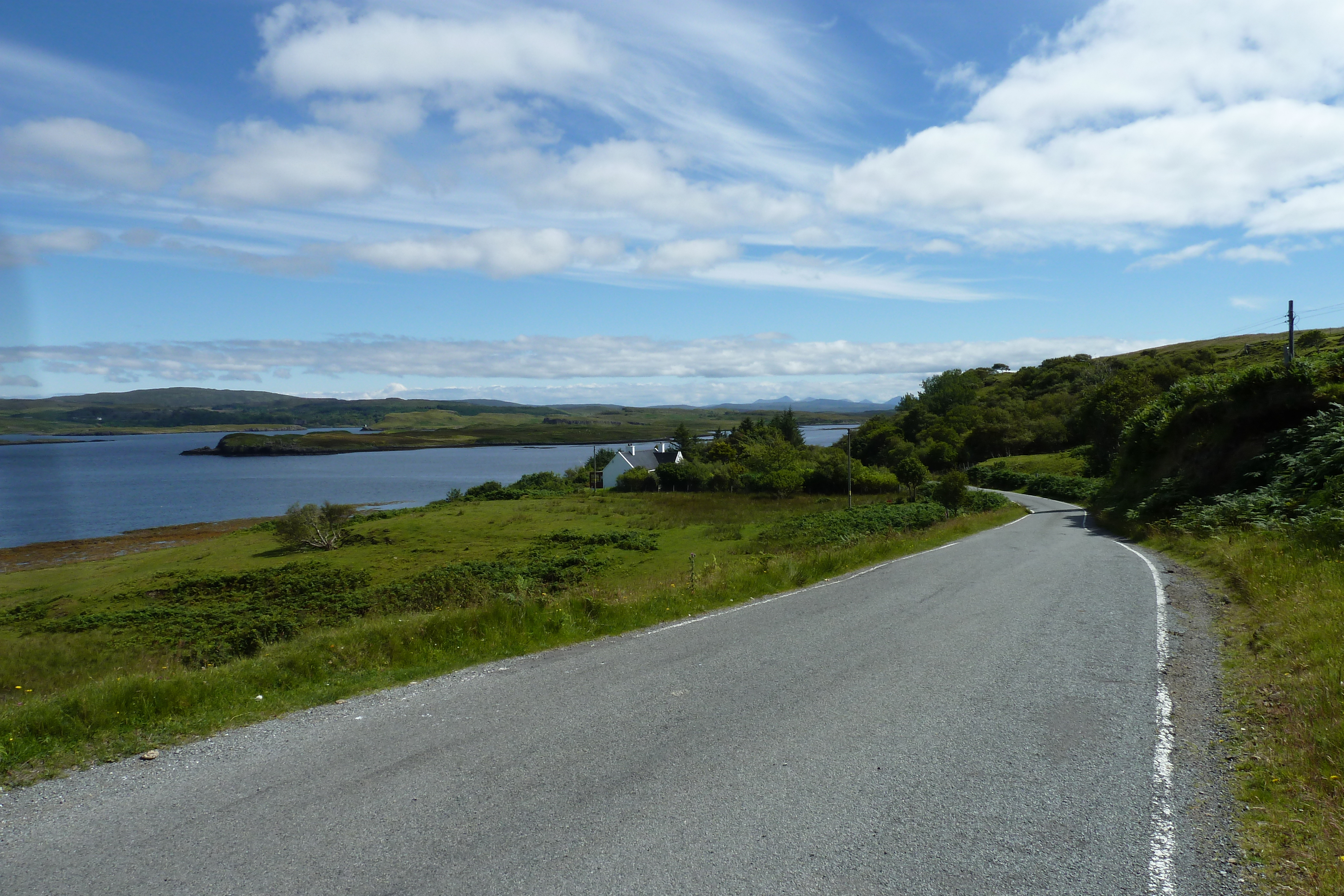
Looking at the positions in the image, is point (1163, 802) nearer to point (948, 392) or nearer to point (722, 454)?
point (722, 454)

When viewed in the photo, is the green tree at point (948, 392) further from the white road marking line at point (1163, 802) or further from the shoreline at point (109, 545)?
the white road marking line at point (1163, 802)

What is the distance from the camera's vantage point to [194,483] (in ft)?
351

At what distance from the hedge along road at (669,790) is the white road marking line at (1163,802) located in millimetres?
18

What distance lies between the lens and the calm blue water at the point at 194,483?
6856cm

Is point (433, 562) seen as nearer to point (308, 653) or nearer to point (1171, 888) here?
point (308, 653)

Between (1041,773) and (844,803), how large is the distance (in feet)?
4.89

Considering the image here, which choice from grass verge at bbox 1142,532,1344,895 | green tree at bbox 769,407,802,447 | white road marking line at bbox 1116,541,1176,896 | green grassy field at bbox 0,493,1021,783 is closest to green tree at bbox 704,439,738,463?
green tree at bbox 769,407,802,447

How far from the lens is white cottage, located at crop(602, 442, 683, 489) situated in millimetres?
88500

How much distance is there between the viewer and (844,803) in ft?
15.2

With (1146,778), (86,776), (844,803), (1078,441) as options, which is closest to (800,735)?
(844,803)

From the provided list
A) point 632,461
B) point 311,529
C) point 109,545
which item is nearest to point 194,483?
point 109,545

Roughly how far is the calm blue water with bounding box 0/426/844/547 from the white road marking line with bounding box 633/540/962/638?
6214cm

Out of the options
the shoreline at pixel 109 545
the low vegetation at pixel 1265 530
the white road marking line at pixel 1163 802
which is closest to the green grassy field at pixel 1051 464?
the low vegetation at pixel 1265 530

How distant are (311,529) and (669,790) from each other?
4571cm
